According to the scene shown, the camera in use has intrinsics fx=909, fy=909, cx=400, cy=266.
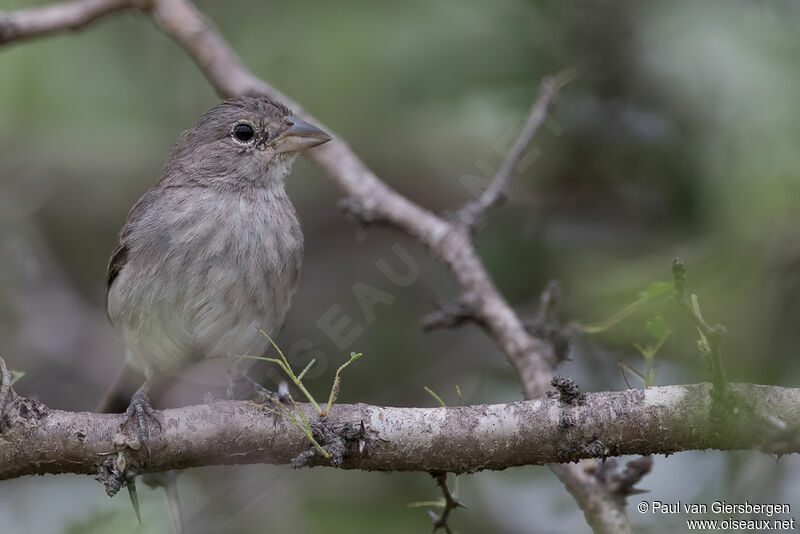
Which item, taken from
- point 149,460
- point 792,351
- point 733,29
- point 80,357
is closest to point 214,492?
point 80,357

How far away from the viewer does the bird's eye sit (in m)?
4.93

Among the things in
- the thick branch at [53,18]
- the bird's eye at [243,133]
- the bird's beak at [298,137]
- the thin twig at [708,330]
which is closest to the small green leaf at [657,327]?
the thin twig at [708,330]

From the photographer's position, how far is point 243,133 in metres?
4.95

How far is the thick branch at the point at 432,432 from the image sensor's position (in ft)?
9.30

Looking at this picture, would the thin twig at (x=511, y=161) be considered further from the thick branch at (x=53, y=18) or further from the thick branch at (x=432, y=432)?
the thick branch at (x=53, y=18)

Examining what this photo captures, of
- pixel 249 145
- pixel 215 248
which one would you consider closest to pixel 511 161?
pixel 249 145

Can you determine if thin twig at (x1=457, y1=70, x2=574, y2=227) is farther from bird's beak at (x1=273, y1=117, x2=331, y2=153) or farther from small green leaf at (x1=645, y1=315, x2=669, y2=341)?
small green leaf at (x1=645, y1=315, x2=669, y2=341)

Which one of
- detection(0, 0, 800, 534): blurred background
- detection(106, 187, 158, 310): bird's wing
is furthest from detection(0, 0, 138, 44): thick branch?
detection(106, 187, 158, 310): bird's wing

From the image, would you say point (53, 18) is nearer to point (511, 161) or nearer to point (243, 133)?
point (243, 133)

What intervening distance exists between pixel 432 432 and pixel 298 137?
2.25 m

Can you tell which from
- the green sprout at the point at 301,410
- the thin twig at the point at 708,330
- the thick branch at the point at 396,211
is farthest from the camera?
the thick branch at the point at 396,211

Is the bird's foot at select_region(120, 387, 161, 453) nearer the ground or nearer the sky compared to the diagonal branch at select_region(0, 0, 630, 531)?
nearer the ground

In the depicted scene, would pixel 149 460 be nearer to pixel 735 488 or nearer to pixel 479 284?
pixel 479 284

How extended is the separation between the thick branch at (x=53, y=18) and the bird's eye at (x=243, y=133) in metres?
1.10
